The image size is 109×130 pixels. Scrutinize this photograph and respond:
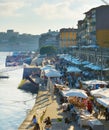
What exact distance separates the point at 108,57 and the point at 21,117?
2476 cm

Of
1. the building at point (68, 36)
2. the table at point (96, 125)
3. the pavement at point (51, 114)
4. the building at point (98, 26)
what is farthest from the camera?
the building at point (68, 36)

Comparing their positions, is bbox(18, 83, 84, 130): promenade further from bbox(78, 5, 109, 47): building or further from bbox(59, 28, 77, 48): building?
bbox(59, 28, 77, 48): building

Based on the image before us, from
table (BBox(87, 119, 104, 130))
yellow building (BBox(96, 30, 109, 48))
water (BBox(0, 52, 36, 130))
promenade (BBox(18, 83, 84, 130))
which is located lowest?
water (BBox(0, 52, 36, 130))

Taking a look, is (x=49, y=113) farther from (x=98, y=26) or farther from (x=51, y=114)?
(x=98, y=26)

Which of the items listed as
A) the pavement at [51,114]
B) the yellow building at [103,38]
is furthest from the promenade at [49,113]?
the yellow building at [103,38]

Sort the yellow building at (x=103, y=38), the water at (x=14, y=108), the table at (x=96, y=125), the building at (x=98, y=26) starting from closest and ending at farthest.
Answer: the table at (x=96, y=125), the water at (x=14, y=108), the yellow building at (x=103, y=38), the building at (x=98, y=26)

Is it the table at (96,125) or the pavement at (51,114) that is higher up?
the table at (96,125)

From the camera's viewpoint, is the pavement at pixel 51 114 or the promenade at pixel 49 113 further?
the promenade at pixel 49 113

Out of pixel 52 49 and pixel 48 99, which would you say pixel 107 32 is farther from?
pixel 52 49

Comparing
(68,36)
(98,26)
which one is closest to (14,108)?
(98,26)

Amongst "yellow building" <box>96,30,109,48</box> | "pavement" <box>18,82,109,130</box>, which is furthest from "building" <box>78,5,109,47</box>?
"pavement" <box>18,82,109,130</box>

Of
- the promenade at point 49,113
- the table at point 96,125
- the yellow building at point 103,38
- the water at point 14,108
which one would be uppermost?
the yellow building at point 103,38

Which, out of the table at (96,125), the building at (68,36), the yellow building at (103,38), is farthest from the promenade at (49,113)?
the building at (68,36)

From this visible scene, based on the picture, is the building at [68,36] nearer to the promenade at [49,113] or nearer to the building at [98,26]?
the building at [98,26]
